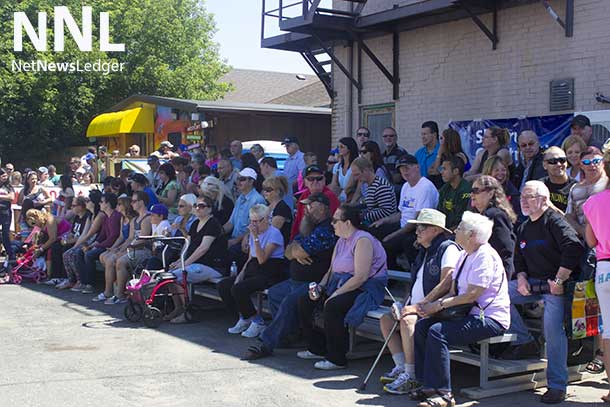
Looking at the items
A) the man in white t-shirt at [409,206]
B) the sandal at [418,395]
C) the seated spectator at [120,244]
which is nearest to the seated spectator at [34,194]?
the seated spectator at [120,244]

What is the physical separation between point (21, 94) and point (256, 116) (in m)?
18.5

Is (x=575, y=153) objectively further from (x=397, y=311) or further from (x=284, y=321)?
(x=284, y=321)

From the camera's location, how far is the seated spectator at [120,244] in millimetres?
11585

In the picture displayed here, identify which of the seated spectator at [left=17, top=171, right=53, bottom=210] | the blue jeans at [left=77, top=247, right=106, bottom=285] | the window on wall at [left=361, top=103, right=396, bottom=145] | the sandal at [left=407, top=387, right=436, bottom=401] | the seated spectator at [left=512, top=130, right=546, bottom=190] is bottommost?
the sandal at [left=407, top=387, right=436, bottom=401]

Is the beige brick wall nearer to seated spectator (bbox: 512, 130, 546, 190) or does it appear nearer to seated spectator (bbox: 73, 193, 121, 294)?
seated spectator (bbox: 512, 130, 546, 190)

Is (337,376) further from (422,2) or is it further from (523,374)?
(422,2)

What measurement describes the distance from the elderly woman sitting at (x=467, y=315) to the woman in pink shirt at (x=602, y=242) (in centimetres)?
76

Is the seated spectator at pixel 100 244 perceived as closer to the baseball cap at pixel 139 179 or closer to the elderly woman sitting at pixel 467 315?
the baseball cap at pixel 139 179

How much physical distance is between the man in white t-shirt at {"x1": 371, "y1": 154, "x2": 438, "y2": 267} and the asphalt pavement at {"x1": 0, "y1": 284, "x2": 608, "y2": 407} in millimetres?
1273

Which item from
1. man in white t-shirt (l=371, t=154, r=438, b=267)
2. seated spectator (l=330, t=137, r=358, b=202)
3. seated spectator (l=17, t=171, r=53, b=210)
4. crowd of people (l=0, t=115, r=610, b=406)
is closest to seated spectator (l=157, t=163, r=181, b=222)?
crowd of people (l=0, t=115, r=610, b=406)

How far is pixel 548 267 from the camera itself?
635 centimetres

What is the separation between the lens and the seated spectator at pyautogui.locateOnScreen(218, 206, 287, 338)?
8.88 m

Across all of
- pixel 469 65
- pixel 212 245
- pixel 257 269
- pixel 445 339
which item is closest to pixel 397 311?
pixel 445 339

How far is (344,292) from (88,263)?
21.2 feet
